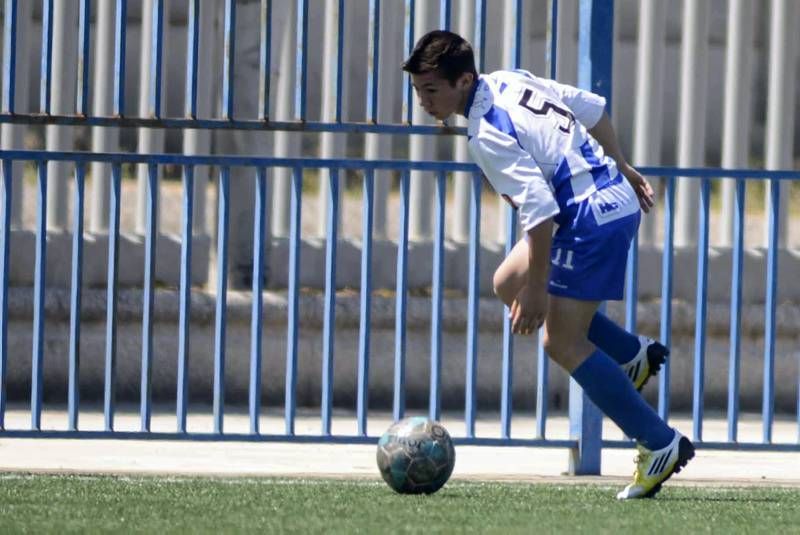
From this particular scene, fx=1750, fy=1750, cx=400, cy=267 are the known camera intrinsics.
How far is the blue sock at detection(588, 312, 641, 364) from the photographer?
19.1 ft

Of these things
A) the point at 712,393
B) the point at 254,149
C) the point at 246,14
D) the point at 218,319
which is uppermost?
the point at 246,14

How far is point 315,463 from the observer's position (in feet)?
23.5

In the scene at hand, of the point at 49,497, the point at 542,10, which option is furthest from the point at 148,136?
the point at 49,497

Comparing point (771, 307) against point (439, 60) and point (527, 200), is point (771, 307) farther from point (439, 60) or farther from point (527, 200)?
point (439, 60)

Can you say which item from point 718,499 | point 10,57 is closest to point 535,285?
point 718,499

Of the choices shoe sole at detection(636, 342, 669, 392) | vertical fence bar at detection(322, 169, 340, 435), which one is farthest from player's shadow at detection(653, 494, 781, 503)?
vertical fence bar at detection(322, 169, 340, 435)

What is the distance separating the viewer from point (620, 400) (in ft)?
18.1

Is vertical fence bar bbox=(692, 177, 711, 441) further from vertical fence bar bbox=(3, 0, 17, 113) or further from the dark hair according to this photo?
vertical fence bar bbox=(3, 0, 17, 113)

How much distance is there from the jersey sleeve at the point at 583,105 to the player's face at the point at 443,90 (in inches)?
15.3

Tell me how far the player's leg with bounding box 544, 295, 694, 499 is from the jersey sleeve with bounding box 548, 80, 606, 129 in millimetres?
638

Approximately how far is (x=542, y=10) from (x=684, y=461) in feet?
16.6

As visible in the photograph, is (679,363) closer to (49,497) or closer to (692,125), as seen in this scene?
(692,125)

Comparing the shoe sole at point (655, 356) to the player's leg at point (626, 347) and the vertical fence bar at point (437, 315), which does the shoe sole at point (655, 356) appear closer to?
the player's leg at point (626, 347)

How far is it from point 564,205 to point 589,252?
167mm
